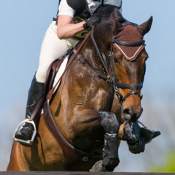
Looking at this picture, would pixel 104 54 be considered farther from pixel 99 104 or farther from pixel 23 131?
pixel 23 131

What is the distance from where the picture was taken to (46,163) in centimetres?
688

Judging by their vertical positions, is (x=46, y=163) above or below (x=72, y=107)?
below

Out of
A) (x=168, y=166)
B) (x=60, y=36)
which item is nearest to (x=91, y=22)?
(x=60, y=36)

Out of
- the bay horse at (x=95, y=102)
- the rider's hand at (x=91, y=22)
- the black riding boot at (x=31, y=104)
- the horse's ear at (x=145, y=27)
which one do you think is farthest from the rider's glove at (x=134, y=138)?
the black riding boot at (x=31, y=104)

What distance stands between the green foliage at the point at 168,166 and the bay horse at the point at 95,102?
4605 mm

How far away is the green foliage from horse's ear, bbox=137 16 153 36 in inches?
219

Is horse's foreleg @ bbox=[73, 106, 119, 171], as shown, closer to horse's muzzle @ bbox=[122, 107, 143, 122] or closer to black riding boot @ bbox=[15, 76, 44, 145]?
horse's muzzle @ bbox=[122, 107, 143, 122]

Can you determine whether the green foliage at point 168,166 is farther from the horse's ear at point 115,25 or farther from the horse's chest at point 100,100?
the horse's ear at point 115,25

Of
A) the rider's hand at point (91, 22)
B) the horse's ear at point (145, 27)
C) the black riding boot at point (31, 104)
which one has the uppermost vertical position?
the horse's ear at point (145, 27)

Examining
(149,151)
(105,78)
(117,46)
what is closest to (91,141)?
(105,78)

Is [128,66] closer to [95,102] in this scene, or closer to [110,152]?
[95,102]

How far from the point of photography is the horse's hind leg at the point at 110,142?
575cm

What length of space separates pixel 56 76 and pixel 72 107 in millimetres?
558

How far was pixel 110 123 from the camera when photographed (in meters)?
5.83
